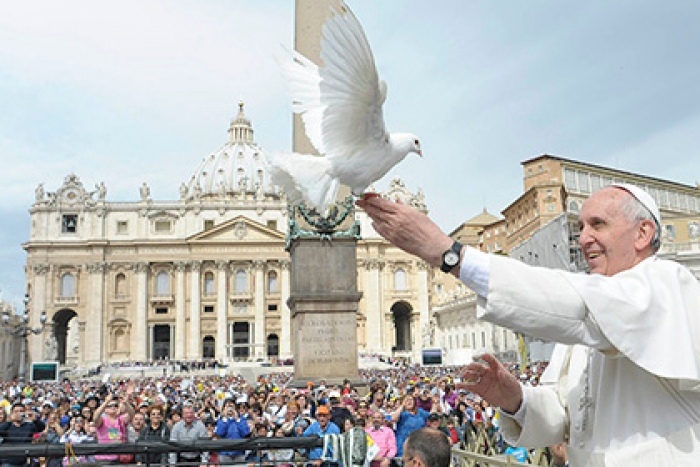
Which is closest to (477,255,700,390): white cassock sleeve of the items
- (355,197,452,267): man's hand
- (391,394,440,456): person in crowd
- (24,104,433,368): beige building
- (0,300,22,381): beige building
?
(355,197,452,267): man's hand

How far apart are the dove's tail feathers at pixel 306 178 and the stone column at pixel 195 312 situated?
73.0 metres

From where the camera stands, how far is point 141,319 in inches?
2827

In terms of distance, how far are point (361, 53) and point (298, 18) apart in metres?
10.2

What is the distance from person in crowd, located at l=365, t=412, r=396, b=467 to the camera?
738 cm

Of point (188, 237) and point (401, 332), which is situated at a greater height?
point (188, 237)

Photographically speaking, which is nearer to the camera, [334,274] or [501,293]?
[501,293]

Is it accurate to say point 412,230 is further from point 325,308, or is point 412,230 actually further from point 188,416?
point 325,308

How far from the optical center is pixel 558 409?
6.99 ft

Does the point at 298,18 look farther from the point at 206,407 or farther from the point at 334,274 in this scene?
the point at 206,407

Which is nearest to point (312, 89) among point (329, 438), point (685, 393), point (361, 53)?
point (361, 53)

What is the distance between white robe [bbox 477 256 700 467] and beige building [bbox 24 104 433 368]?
6833 cm

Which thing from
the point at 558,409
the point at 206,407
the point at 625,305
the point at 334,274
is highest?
the point at 334,274

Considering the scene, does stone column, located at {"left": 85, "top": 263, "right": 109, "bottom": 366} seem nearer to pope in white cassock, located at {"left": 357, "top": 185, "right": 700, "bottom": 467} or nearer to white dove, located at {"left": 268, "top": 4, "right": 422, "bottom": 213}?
white dove, located at {"left": 268, "top": 4, "right": 422, "bottom": 213}

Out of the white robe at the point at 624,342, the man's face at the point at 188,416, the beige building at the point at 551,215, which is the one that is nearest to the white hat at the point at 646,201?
the white robe at the point at 624,342
